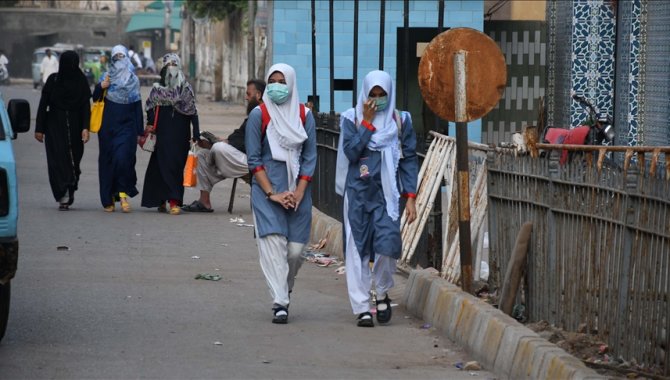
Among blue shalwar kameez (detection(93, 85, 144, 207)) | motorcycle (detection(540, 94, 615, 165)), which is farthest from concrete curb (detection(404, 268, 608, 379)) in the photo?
blue shalwar kameez (detection(93, 85, 144, 207))

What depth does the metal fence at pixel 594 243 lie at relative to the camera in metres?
7.12

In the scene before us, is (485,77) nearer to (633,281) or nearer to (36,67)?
(633,281)

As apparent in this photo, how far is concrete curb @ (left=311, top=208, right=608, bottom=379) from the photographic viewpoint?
7.08 meters

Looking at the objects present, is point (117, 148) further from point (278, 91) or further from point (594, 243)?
point (594, 243)

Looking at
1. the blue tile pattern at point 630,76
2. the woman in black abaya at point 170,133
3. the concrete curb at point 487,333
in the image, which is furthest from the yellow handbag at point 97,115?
the concrete curb at point 487,333

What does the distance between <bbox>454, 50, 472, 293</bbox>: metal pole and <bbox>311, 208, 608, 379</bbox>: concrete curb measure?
0.17m

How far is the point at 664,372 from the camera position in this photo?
707cm

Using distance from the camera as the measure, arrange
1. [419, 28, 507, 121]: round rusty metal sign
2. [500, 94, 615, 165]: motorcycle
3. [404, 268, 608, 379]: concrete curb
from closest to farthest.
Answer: [404, 268, 608, 379]: concrete curb < [419, 28, 507, 121]: round rusty metal sign < [500, 94, 615, 165]: motorcycle

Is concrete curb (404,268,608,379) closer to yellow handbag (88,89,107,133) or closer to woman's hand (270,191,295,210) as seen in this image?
woman's hand (270,191,295,210)

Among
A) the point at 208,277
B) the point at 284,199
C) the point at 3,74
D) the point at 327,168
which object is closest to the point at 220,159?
the point at 327,168

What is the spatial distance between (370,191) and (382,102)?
602 mm

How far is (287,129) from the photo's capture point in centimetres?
949

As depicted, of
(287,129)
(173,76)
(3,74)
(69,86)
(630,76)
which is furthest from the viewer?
(3,74)

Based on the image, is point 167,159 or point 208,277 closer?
point 208,277
